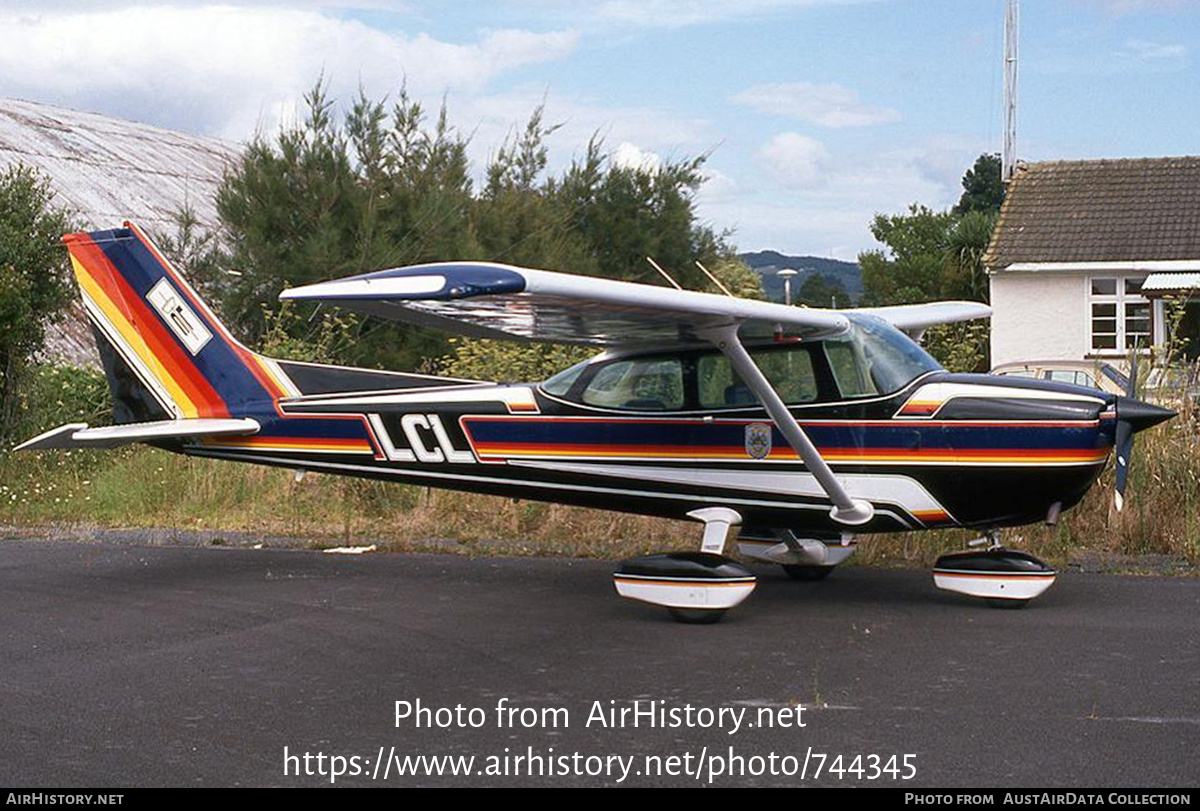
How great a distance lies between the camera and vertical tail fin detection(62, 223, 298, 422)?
35.0 ft

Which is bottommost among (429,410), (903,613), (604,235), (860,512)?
(903,613)

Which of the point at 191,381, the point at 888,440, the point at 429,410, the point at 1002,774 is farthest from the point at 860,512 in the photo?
the point at 191,381

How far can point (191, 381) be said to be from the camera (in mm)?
10734

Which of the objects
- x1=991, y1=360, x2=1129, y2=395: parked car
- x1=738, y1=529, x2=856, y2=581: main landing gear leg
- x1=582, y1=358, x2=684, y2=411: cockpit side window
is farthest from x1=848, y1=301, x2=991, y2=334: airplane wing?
x1=582, y1=358, x2=684, y2=411: cockpit side window

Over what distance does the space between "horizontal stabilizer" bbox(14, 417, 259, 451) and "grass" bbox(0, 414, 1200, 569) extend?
81.0 inches

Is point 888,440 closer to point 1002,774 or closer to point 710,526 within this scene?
point 710,526

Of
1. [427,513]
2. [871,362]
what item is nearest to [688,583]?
[871,362]

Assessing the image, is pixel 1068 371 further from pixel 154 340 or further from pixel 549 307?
pixel 154 340

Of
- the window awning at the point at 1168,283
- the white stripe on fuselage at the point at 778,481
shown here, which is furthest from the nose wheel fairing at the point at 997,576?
the window awning at the point at 1168,283

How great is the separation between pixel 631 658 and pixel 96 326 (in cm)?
577

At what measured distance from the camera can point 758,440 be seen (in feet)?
29.7

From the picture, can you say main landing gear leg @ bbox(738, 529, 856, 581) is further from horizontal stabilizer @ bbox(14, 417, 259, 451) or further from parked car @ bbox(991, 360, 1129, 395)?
horizontal stabilizer @ bbox(14, 417, 259, 451)

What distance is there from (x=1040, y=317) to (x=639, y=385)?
→ 22.2 m

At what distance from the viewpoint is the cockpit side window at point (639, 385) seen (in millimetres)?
9305
